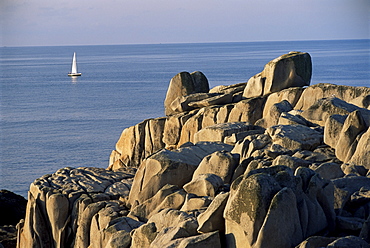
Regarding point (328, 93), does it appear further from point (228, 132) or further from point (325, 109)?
point (228, 132)

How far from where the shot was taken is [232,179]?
3011cm

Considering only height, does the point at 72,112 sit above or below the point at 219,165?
below

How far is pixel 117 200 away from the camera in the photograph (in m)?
33.6

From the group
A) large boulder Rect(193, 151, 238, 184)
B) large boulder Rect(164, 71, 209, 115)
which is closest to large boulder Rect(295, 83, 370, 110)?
large boulder Rect(164, 71, 209, 115)

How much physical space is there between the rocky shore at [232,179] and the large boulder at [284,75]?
8 cm

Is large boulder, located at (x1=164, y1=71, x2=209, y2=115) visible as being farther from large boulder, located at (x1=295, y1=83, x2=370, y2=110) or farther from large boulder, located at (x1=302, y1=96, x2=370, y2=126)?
large boulder, located at (x1=302, y1=96, x2=370, y2=126)

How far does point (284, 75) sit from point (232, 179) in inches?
A: 710

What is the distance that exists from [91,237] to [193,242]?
1166cm

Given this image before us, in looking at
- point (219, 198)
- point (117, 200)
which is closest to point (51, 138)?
point (117, 200)

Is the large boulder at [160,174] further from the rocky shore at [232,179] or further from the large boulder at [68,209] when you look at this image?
the large boulder at [68,209]

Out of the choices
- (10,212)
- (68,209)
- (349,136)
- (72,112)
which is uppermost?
(349,136)

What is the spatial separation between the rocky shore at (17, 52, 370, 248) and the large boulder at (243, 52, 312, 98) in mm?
77

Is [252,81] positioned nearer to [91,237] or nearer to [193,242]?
[91,237]

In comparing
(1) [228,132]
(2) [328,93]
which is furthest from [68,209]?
(2) [328,93]
